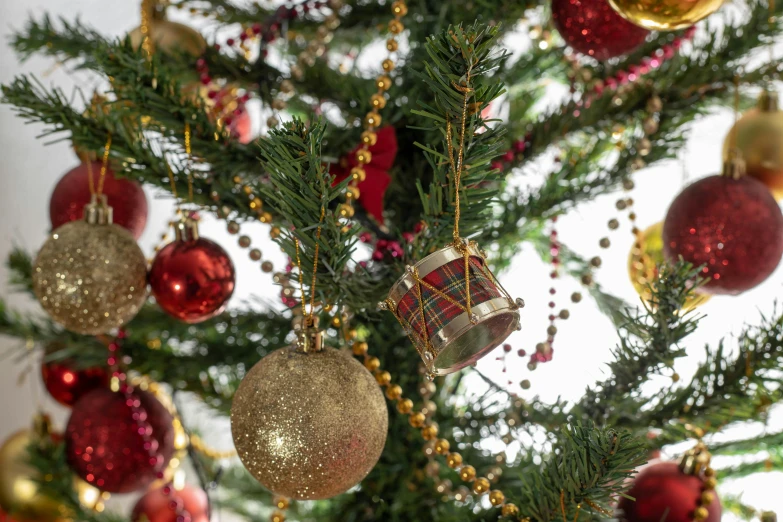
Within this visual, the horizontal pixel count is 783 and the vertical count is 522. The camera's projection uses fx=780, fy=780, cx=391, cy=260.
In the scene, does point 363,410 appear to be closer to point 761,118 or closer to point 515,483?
point 515,483

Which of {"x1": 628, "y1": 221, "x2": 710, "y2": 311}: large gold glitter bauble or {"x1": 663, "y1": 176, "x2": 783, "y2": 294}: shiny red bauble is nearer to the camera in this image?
{"x1": 663, "y1": 176, "x2": 783, "y2": 294}: shiny red bauble

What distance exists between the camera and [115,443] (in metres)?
0.77

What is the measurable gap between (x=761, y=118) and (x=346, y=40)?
0.50 meters

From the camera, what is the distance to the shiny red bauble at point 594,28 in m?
0.63

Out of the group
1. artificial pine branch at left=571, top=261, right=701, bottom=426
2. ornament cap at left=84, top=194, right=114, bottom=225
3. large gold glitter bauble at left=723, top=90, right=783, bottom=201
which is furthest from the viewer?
large gold glitter bauble at left=723, top=90, right=783, bottom=201

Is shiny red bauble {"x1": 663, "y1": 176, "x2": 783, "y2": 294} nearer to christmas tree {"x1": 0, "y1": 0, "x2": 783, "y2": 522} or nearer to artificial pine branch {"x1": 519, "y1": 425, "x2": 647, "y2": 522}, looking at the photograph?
christmas tree {"x1": 0, "y1": 0, "x2": 783, "y2": 522}

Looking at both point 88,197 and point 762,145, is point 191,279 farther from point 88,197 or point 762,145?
point 762,145

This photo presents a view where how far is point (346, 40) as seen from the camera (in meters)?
1.00

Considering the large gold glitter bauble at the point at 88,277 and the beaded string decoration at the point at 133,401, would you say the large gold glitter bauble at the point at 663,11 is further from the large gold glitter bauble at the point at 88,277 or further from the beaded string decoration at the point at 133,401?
the beaded string decoration at the point at 133,401

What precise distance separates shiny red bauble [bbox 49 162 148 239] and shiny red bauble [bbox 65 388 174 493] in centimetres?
19

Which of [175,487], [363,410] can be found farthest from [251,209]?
[175,487]

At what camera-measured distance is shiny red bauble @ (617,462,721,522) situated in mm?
640

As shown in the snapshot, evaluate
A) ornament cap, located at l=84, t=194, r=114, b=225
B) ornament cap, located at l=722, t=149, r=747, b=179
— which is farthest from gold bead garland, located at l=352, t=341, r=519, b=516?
ornament cap, located at l=722, t=149, r=747, b=179

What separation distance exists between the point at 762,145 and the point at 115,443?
70 centimetres
